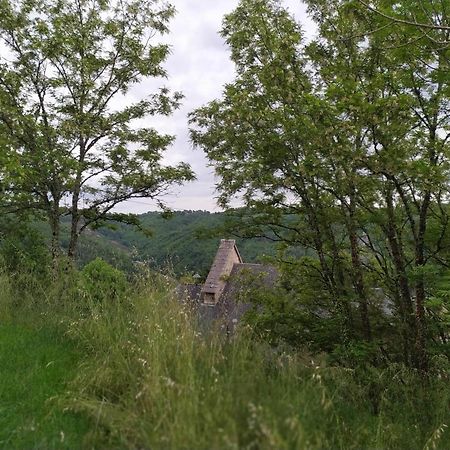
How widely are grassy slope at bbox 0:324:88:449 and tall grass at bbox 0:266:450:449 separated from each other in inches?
5.6

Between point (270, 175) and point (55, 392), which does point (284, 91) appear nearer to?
point (270, 175)

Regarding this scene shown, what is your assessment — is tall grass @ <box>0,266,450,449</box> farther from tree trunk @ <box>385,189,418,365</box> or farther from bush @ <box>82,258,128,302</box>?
tree trunk @ <box>385,189,418,365</box>

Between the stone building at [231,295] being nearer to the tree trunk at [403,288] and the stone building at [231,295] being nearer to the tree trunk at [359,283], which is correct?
the tree trunk at [359,283]

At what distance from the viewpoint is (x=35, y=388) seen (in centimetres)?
396

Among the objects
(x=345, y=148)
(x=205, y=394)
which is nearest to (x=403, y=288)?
(x=345, y=148)

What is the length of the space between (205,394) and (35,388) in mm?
2029

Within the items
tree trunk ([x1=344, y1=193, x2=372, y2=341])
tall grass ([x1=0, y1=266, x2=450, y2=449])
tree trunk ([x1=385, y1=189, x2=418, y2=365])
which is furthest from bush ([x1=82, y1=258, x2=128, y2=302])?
tree trunk ([x1=385, y1=189, x2=418, y2=365])

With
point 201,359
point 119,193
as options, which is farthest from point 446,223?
point 119,193

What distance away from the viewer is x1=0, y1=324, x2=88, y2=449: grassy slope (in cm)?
308

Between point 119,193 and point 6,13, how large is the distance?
6.22 meters

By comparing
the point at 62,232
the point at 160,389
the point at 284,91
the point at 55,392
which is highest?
the point at 284,91

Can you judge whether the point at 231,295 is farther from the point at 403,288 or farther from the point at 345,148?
the point at 345,148

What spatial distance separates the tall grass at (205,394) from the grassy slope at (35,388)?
143 mm

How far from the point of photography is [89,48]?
13.7 metres
